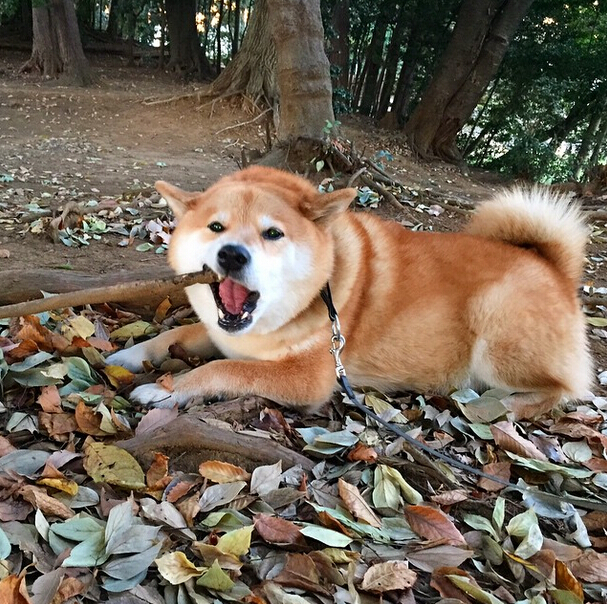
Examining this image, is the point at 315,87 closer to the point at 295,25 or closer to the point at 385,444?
the point at 295,25

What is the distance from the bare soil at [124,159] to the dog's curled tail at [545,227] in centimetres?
83

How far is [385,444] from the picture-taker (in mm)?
2441

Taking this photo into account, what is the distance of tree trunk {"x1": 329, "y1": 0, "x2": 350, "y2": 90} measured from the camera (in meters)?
13.6

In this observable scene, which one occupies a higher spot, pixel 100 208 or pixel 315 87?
pixel 315 87

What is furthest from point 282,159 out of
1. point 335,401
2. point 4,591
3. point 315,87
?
point 4,591

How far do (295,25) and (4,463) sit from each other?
566cm

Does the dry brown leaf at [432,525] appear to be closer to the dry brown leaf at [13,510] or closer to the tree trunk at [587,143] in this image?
the dry brown leaf at [13,510]

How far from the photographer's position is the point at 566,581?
69.2 inches

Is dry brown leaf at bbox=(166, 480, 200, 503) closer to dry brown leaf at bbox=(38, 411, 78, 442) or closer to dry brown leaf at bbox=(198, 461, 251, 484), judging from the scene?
dry brown leaf at bbox=(198, 461, 251, 484)

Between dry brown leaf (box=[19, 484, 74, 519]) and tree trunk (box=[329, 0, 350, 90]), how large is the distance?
524 inches

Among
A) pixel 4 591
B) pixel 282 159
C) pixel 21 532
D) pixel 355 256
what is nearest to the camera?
pixel 4 591

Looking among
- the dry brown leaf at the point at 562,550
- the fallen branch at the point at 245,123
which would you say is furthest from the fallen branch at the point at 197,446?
the fallen branch at the point at 245,123

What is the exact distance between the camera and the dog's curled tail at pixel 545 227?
3.15 meters

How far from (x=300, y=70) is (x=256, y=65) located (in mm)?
6022
